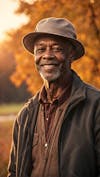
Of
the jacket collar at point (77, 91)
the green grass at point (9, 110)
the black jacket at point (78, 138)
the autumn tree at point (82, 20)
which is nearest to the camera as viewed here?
the black jacket at point (78, 138)

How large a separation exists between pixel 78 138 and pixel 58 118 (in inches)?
8.4

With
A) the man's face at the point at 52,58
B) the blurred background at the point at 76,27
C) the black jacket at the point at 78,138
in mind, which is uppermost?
the blurred background at the point at 76,27

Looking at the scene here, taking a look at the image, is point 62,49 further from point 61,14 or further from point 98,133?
point 61,14

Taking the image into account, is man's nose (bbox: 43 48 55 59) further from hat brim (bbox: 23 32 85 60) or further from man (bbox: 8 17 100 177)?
hat brim (bbox: 23 32 85 60)

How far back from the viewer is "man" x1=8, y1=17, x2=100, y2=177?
374 centimetres

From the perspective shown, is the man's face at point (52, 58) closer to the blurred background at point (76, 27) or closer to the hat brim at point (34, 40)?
the hat brim at point (34, 40)

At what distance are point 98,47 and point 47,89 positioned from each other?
1351cm

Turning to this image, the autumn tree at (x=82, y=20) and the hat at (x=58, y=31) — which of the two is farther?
the autumn tree at (x=82, y=20)

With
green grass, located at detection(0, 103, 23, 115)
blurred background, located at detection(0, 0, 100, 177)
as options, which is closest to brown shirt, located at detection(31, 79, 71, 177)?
blurred background, located at detection(0, 0, 100, 177)

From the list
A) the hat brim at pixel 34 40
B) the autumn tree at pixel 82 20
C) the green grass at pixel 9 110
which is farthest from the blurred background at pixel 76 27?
the green grass at pixel 9 110

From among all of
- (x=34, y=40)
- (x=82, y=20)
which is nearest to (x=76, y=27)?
(x=82, y=20)

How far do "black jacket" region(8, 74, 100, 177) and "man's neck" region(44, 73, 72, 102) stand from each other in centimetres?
5

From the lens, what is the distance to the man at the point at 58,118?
3740 millimetres

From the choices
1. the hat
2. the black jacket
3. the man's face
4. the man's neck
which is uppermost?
the hat
